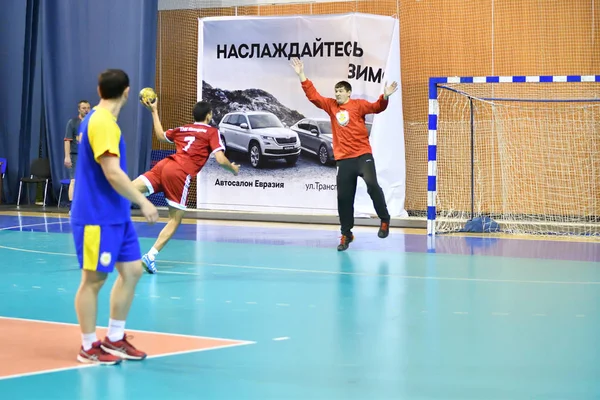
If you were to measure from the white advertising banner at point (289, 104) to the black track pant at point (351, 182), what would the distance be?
487cm

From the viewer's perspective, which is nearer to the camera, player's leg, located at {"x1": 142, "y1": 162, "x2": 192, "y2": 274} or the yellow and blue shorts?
the yellow and blue shorts

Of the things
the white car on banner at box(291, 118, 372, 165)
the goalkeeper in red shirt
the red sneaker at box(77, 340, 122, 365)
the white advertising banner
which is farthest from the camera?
the white car on banner at box(291, 118, 372, 165)

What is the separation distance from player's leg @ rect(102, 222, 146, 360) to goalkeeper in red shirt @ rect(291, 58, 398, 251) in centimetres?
628

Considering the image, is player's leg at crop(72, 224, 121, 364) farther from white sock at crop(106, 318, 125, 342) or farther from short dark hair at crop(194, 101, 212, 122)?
short dark hair at crop(194, 101, 212, 122)

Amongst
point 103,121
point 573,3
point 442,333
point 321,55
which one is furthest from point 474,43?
point 103,121

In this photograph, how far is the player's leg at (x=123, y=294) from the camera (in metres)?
5.45

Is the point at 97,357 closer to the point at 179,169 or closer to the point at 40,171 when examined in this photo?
the point at 179,169

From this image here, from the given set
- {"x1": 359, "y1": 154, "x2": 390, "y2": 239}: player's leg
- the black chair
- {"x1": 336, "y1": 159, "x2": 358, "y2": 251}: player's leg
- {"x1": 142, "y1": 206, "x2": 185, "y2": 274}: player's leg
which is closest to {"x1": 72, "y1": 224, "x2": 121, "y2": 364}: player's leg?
{"x1": 142, "y1": 206, "x2": 185, "y2": 274}: player's leg

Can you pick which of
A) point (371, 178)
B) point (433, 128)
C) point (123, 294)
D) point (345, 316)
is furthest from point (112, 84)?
point (433, 128)

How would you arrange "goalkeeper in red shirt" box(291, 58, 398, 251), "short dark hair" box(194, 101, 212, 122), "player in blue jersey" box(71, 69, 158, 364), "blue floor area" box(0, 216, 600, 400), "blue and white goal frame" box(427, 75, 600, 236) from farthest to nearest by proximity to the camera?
"blue and white goal frame" box(427, 75, 600, 236) < "goalkeeper in red shirt" box(291, 58, 398, 251) < "short dark hair" box(194, 101, 212, 122) < "player in blue jersey" box(71, 69, 158, 364) < "blue floor area" box(0, 216, 600, 400)

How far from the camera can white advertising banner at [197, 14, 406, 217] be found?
16594 mm

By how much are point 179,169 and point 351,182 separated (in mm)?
2863

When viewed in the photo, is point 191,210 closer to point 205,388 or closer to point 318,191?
point 318,191

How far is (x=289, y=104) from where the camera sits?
17250 millimetres
